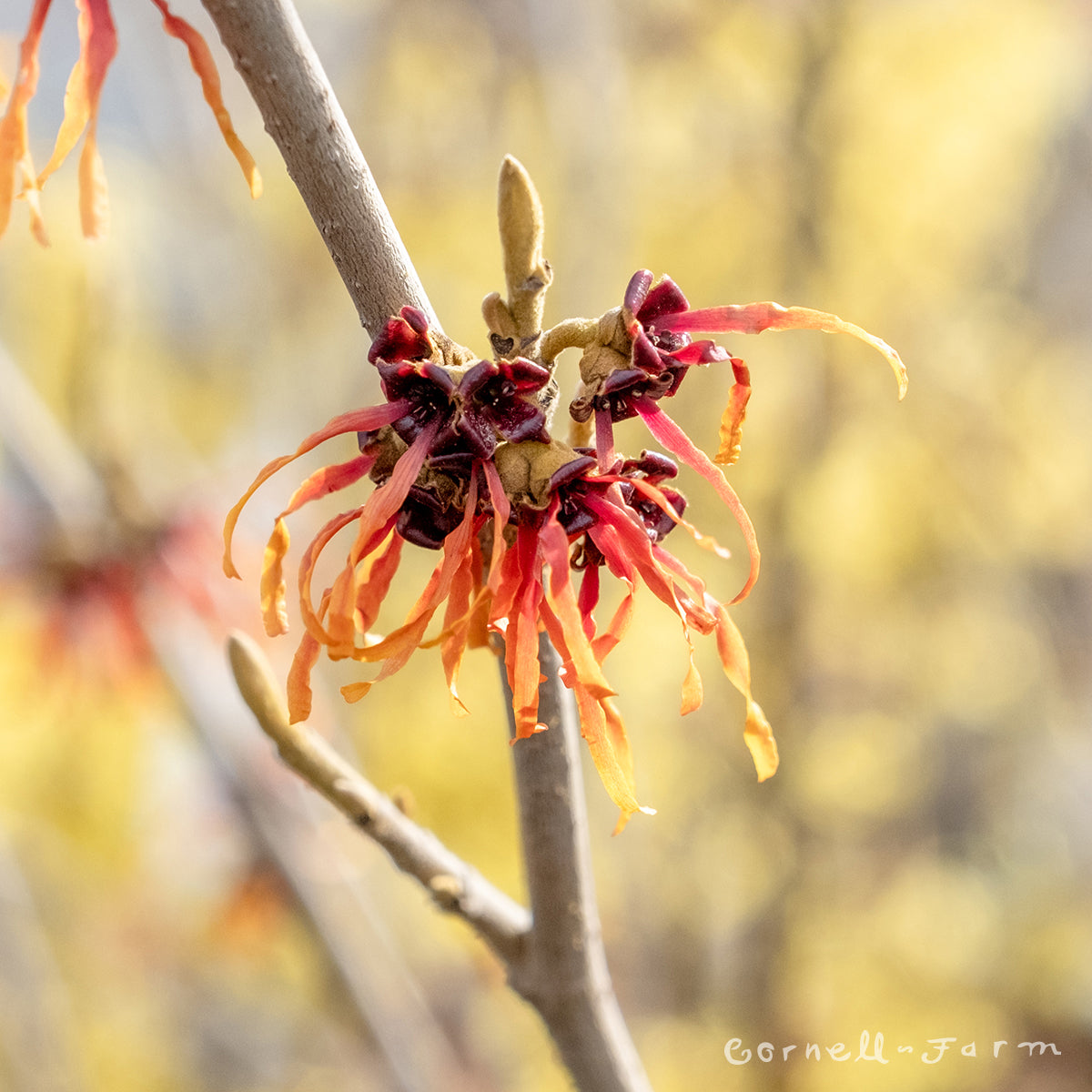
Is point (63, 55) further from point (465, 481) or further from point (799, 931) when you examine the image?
point (799, 931)

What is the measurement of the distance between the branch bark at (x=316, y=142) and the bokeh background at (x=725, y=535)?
232cm

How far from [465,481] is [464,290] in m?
6.46

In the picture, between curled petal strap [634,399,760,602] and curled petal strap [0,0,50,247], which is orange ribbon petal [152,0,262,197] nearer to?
curled petal strap [0,0,50,247]

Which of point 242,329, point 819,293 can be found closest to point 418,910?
point 242,329

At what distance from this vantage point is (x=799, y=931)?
15.9 feet

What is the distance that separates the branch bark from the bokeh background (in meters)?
2.32

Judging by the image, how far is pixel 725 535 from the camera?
6.12 metres

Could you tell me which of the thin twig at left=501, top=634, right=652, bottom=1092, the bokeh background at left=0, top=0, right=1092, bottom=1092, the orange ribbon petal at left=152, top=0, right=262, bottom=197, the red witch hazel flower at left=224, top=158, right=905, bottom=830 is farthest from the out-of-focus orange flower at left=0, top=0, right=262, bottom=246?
the bokeh background at left=0, top=0, right=1092, bottom=1092

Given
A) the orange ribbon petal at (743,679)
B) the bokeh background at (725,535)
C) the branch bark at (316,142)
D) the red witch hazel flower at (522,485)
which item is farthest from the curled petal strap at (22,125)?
the bokeh background at (725,535)

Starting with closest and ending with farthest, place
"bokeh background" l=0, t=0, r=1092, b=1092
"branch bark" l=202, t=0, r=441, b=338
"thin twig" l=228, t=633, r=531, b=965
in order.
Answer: "branch bark" l=202, t=0, r=441, b=338 < "thin twig" l=228, t=633, r=531, b=965 < "bokeh background" l=0, t=0, r=1092, b=1092

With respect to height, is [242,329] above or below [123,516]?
above

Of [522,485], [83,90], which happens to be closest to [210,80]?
[83,90]

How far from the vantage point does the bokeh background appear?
14.4 feet

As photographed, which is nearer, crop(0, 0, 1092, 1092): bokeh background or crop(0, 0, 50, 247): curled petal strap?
crop(0, 0, 50, 247): curled petal strap
